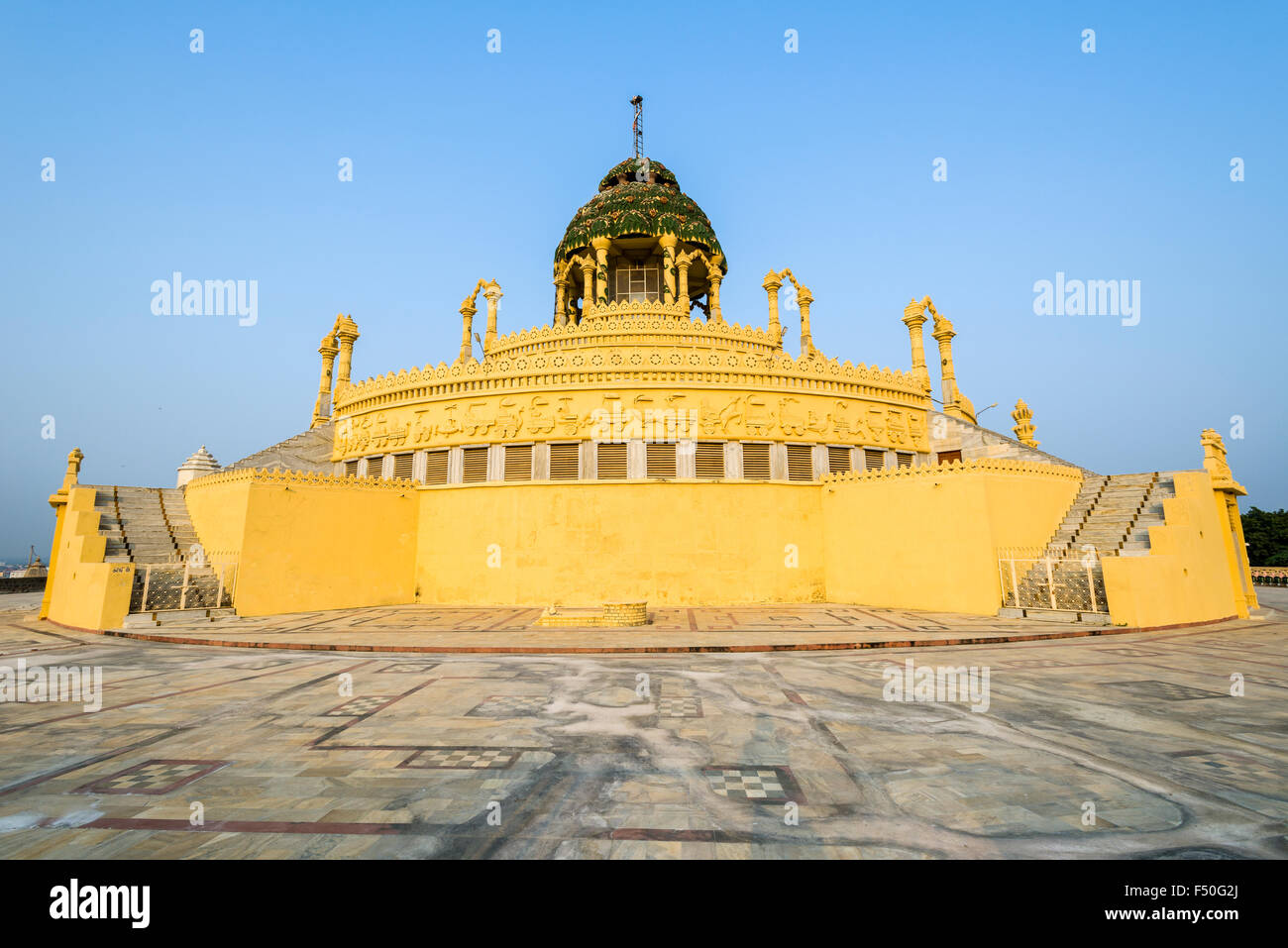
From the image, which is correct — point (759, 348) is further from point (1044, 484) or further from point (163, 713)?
point (163, 713)

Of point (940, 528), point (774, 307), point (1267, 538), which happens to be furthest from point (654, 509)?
point (1267, 538)

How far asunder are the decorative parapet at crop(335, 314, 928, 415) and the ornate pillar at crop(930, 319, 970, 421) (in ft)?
7.38

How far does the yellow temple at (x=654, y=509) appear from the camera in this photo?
51.2 feet

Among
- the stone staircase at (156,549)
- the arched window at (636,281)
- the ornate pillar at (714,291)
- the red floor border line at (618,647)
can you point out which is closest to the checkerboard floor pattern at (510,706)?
the red floor border line at (618,647)

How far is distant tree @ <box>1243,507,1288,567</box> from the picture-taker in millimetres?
41156

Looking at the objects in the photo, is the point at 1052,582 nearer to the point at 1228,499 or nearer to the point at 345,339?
the point at 1228,499

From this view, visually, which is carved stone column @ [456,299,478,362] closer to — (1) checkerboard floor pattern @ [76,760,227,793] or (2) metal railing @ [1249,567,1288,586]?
(1) checkerboard floor pattern @ [76,760,227,793]

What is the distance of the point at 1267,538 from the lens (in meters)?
43.3

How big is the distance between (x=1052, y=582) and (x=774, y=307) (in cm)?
1768

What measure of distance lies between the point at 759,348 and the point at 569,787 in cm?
2513

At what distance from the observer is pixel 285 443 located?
79.6ft

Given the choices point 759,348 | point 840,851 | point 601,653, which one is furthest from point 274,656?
point 759,348

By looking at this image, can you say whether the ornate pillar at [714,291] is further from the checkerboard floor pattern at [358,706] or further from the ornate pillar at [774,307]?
the checkerboard floor pattern at [358,706]
